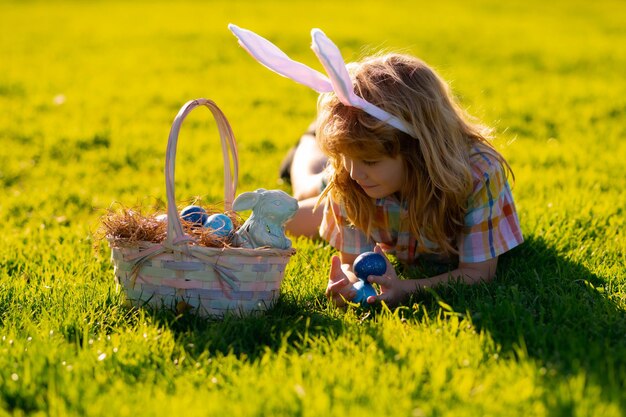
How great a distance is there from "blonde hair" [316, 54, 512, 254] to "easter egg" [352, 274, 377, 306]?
1.12 ft

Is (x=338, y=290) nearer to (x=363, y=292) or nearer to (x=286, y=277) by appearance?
(x=363, y=292)

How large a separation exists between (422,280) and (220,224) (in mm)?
834

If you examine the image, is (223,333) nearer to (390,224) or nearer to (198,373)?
(198,373)

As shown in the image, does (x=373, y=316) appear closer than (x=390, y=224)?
Yes

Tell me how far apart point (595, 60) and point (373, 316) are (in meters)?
7.03

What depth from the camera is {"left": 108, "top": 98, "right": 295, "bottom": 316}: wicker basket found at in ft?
8.95

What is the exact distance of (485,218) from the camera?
10.3 ft

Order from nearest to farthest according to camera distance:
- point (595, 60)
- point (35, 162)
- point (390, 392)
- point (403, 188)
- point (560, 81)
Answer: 1. point (390, 392)
2. point (403, 188)
3. point (35, 162)
4. point (560, 81)
5. point (595, 60)

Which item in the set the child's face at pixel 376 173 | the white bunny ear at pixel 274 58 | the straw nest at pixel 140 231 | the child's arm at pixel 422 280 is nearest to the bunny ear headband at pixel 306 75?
the white bunny ear at pixel 274 58

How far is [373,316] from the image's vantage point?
289 cm

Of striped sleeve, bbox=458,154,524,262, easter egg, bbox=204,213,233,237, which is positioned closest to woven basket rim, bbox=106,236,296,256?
easter egg, bbox=204,213,233,237

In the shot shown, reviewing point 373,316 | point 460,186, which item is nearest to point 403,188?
point 460,186

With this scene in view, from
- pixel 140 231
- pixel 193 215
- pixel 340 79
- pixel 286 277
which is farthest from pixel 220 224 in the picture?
pixel 340 79

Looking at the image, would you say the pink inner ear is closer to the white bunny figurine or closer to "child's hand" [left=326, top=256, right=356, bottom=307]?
the white bunny figurine
